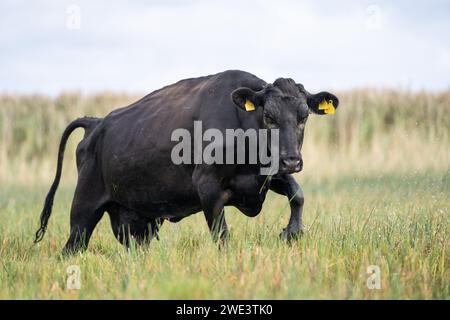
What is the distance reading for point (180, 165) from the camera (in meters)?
6.87

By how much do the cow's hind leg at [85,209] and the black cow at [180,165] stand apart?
1 cm

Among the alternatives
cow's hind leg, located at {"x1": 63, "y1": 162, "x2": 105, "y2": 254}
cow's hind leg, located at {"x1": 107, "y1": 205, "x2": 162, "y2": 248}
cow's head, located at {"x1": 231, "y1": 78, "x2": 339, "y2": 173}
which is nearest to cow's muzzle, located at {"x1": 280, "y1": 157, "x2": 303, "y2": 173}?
cow's head, located at {"x1": 231, "y1": 78, "x2": 339, "y2": 173}

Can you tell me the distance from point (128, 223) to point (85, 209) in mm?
490

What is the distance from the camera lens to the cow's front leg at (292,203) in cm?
634

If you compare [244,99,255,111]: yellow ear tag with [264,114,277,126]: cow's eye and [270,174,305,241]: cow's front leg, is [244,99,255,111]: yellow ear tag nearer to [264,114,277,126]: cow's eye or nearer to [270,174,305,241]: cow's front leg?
[264,114,277,126]: cow's eye

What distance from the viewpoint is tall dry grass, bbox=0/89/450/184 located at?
1627 centimetres

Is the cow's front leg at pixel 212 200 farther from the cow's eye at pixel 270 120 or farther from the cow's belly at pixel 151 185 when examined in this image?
the cow's eye at pixel 270 120

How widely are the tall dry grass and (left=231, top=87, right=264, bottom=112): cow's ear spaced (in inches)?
320

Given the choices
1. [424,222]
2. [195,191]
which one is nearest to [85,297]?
[195,191]

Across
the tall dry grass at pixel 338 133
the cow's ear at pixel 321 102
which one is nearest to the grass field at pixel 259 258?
the cow's ear at pixel 321 102

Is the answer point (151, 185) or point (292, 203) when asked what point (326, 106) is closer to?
point (292, 203)

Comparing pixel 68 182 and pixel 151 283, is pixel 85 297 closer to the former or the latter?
pixel 151 283

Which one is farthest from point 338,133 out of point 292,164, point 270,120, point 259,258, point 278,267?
point 278,267

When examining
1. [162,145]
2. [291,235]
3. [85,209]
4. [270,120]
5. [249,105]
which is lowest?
[291,235]
